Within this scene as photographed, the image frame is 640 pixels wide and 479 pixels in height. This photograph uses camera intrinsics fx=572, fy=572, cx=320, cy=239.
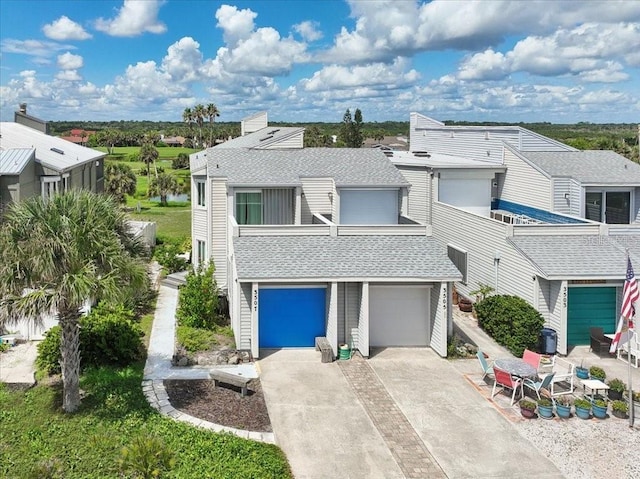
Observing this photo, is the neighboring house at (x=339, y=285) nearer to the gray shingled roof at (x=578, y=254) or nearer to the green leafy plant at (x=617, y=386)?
the gray shingled roof at (x=578, y=254)

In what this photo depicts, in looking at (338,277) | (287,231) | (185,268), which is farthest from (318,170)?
(185,268)

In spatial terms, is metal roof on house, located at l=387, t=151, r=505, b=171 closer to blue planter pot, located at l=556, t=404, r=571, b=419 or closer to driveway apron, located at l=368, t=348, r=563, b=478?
driveway apron, located at l=368, t=348, r=563, b=478

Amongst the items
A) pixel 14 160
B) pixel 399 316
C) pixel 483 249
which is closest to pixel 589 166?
pixel 483 249

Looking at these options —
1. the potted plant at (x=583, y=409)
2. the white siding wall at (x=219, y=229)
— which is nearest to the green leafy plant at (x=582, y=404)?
the potted plant at (x=583, y=409)

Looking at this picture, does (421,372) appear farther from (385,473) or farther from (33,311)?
(33,311)

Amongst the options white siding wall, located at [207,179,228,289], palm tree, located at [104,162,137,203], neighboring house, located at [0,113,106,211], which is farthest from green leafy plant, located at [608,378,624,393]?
palm tree, located at [104,162,137,203]
